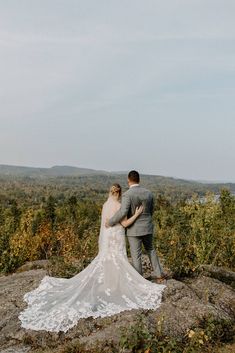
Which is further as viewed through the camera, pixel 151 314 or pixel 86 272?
pixel 86 272

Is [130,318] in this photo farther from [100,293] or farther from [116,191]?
[116,191]

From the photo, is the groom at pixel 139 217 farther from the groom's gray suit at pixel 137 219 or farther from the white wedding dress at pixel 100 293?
the white wedding dress at pixel 100 293

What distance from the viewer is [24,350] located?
344 inches

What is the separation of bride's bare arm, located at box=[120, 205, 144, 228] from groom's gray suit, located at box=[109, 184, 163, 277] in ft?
0.25

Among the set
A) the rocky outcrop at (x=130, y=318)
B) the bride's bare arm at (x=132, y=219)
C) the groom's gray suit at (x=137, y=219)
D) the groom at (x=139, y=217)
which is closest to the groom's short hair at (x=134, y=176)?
the groom at (x=139, y=217)

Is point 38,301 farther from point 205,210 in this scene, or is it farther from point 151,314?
point 205,210

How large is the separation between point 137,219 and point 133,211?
0.19m

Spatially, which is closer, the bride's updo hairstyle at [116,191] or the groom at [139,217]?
the groom at [139,217]

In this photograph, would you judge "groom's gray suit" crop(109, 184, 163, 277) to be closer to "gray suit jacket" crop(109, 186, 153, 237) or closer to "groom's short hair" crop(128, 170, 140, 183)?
"gray suit jacket" crop(109, 186, 153, 237)

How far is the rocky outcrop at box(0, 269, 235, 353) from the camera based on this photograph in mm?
8820

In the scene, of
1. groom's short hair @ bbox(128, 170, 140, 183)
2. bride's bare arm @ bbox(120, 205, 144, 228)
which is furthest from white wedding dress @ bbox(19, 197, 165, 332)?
groom's short hair @ bbox(128, 170, 140, 183)

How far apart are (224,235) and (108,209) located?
9707 mm

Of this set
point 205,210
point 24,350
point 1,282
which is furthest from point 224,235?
point 24,350

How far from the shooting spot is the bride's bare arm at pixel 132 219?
1020 centimetres
